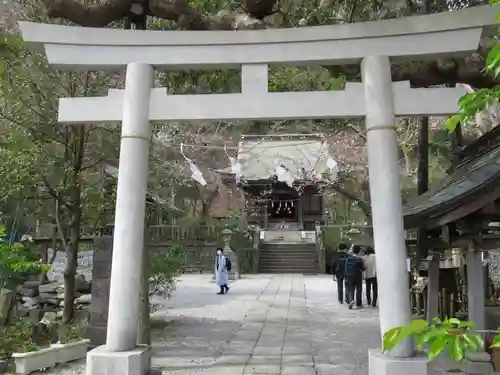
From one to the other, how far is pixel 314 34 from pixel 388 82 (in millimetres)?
896

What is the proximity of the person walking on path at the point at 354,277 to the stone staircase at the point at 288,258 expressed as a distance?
12293mm

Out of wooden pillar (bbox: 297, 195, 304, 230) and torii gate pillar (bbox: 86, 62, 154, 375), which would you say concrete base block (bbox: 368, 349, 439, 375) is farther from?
wooden pillar (bbox: 297, 195, 304, 230)

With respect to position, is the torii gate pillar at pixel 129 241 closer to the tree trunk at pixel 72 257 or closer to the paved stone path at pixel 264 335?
the paved stone path at pixel 264 335

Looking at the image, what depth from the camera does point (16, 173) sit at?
8.64 m

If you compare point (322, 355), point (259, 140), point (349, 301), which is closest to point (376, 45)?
point (322, 355)

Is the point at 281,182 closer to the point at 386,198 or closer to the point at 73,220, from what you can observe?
the point at 73,220

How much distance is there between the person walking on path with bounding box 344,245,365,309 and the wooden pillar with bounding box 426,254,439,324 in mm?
4555

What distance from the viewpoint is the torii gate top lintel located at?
497 centimetres

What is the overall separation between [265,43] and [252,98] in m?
0.60

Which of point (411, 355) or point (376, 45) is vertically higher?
point (376, 45)

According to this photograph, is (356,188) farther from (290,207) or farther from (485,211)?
(485,211)

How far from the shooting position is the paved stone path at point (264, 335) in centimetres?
688

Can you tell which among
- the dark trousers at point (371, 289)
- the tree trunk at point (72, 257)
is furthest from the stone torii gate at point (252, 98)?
the dark trousers at point (371, 289)

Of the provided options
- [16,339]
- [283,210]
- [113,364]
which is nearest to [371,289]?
[16,339]
